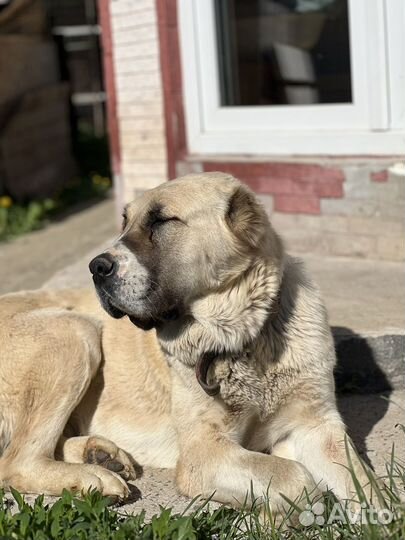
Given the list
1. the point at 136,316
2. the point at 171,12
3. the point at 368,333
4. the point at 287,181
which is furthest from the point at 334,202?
the point at 136,316

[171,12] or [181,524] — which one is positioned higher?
[171,12]

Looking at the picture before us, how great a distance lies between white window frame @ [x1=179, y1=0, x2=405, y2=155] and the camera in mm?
5598

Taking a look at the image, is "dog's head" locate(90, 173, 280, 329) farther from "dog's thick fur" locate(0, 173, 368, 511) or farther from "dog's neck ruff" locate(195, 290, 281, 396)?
"dog's neck ruff" locate(195, 290, 281, 396)

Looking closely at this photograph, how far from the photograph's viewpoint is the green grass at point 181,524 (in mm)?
2797

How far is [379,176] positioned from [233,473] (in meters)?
3.01

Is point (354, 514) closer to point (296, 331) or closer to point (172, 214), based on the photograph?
point (296, 331)

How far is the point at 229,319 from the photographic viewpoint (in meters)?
3.30

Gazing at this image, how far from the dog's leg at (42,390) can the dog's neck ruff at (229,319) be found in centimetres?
59

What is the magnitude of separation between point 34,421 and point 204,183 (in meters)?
1.26

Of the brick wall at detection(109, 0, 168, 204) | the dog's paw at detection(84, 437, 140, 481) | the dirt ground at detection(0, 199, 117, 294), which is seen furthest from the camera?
the dirt ground at detection(0, 199, 117, 294)

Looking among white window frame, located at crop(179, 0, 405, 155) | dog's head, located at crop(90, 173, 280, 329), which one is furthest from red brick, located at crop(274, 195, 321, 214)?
dog's head, located at crop(90, 173, 280, 329)

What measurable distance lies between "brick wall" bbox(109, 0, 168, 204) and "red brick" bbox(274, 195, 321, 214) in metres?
1.10

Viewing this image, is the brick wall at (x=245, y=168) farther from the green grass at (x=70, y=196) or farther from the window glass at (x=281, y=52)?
the green grass at (x=70, y=196)

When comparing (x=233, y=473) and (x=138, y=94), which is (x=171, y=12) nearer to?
(x=138, y=94)
